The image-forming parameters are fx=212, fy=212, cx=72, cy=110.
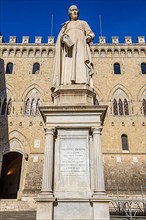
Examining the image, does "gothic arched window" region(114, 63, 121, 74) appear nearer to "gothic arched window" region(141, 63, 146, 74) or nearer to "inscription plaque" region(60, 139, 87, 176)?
"gothic arched window" region(141, 63, 146, 74)

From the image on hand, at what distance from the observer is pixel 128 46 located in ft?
71.5

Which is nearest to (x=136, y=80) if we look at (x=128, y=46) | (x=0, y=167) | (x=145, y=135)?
(x=128, y=46)

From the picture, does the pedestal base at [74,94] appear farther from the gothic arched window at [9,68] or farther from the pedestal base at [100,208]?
the gothic arched window at [9,68]

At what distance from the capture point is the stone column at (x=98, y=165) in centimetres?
398

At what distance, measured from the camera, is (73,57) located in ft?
18.1

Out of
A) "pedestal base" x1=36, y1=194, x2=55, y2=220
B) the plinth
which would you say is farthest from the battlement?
"pedestal base" x1=36, y1=194, x2=55, y2=220

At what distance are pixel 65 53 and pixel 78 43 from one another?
433 mm

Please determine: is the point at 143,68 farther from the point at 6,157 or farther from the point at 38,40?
the point at 6,157

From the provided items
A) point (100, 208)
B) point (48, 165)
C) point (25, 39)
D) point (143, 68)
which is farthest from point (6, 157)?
point (100, 208)

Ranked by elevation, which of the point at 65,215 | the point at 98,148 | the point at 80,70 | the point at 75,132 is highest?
the point at 80,70

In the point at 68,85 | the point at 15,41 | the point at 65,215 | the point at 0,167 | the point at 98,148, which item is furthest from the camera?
the point at 15,41

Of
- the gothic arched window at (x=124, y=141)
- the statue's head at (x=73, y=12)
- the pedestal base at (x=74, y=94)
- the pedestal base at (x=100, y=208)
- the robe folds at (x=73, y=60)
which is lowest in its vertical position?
the pedestal base at (x=100, y=208)

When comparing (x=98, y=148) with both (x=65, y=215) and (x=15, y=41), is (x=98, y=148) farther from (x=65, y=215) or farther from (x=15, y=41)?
(x=15, y=41)

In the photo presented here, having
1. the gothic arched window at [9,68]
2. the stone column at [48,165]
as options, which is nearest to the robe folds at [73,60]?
the stone column at [48,165]
